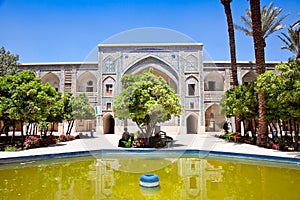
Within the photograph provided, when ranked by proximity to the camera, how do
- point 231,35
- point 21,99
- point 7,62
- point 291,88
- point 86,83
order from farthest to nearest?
point 86,83, point 7,62, point 231,35, point 21,99, point 291,88

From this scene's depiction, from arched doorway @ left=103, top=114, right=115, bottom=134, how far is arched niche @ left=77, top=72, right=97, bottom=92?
2.74m

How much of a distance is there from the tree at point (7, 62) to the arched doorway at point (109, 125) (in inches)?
279

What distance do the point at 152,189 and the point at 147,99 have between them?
15.8ft

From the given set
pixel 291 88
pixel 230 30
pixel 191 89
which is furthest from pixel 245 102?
pixel 191 89

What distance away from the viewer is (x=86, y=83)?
20406 mm

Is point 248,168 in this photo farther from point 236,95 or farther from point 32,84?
point 32,84

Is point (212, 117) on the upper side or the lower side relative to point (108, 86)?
lower

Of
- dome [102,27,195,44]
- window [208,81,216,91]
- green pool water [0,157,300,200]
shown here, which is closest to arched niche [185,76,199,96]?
window [208,81,216,91]

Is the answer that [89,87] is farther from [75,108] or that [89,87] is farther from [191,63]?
[191,63]

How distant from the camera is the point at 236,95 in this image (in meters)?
11.8

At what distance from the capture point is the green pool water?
4.48 meters

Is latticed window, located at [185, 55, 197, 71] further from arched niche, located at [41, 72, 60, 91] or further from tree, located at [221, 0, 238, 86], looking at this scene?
arched niche, located at [41, 72, 60, 91]

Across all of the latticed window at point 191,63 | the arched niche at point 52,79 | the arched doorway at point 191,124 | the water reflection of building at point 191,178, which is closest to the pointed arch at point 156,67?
the latticed window at point 191,63

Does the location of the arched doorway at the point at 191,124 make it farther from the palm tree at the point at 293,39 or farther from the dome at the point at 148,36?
the dome at the point at 148,36
